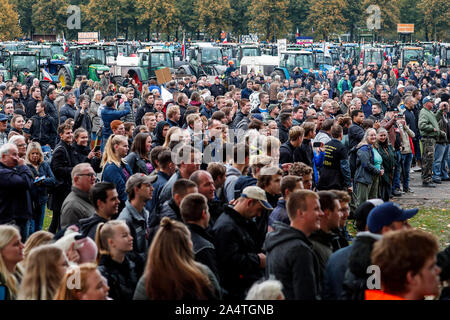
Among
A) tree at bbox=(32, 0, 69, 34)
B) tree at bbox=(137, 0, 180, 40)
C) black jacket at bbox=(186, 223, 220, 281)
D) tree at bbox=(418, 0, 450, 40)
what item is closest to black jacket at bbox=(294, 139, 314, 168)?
black jacket at bbox=(186, 223, 220, 281)

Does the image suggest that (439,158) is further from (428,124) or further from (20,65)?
(20,65)

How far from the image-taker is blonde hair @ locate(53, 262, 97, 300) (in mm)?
4418

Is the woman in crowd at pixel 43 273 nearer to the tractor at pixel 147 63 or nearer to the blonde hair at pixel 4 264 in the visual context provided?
the blonde hair at pixel 4 264

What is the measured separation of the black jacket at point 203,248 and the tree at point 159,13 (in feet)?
202

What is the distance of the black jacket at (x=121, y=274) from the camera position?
537 centimetres

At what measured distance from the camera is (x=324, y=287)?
548cm

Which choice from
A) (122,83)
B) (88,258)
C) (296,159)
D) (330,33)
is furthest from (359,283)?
(330,33)

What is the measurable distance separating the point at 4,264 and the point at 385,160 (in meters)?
8.42

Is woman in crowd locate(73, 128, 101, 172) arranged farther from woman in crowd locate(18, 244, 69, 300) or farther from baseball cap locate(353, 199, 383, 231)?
woman in crowd locate(18, 244, 69, 300)

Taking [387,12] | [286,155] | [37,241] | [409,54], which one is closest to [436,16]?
[387,12]

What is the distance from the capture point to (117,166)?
28.0 ft

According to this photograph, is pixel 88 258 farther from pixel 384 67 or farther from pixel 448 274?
pixel 384 67

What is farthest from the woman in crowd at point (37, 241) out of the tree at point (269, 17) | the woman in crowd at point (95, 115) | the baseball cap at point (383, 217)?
the tree at point (269, 17)

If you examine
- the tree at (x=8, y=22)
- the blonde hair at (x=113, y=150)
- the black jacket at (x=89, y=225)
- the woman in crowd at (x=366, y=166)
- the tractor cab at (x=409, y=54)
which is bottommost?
the woman in crowd at (x=366, y=166)
